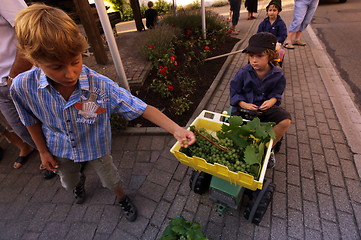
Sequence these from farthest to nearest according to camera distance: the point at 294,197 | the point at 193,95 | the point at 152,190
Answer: the point at 193,95
the point at 152,190
the point at 294,197

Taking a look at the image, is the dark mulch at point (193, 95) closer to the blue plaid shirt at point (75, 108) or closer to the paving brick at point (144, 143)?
the paving brick at point (144, 143)

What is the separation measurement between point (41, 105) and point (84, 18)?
371 centimetres

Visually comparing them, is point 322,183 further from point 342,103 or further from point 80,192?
point 80,192

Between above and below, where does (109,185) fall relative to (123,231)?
above

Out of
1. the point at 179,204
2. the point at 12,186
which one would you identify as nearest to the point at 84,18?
the point at 12,186

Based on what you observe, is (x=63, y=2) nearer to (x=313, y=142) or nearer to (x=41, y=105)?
(x=41, y=105)

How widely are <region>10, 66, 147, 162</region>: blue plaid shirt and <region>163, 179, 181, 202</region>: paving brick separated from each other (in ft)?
3.47

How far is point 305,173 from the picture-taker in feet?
7.79

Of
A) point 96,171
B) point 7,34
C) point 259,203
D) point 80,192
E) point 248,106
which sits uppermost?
point 7,34

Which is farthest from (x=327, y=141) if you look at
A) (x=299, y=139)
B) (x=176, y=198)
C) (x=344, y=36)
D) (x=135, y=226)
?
(x=344, y=36)

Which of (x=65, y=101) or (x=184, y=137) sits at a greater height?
(x=65, y=101)

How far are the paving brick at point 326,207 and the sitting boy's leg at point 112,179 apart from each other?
1925 mm

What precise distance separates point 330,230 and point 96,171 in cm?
228

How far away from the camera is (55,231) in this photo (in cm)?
209
